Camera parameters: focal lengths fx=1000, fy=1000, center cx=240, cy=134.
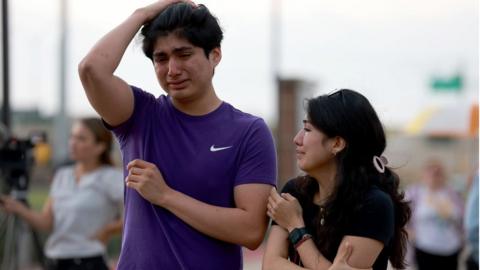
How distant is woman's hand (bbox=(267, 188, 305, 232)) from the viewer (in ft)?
10.5

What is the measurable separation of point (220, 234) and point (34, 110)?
12.5 meters

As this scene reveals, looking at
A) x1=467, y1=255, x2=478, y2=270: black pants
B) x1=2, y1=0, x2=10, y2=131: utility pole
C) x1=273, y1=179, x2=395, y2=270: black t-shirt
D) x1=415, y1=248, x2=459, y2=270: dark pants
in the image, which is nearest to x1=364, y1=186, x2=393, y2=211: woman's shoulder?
x1=273, y1=179, x2=395, y2=270: black t-shirt

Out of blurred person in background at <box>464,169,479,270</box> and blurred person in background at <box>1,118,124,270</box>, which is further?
blurred person in background at <box>464,169,479,270</box>

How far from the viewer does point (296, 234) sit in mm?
3182

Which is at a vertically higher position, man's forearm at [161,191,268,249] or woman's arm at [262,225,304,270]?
man's forearm at [161,191,268,249]

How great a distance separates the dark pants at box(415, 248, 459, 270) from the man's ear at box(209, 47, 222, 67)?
6.55 m

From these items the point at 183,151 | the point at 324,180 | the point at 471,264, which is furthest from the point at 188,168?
the point at 471,264

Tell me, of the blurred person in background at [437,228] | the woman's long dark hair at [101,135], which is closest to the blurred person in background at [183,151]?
the woman's long dark hair at [101,135]

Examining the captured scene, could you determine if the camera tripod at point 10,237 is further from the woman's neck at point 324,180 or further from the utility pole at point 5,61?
the woman's neck at point 324,180

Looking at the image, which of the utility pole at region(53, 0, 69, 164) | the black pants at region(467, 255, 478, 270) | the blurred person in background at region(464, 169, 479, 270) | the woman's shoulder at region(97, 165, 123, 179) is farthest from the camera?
the utility pole at region(53, 0, 69, 164)

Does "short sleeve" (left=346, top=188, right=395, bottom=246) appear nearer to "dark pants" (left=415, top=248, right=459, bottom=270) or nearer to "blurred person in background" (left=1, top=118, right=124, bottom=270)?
"blurred person in background" (left=1, top=118, right=124, bottom=270)

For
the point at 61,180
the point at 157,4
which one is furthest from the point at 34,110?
the point at 157,4

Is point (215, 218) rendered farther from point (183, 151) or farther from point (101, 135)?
point (101, 135)

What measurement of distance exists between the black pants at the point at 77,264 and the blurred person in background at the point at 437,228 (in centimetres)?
421
